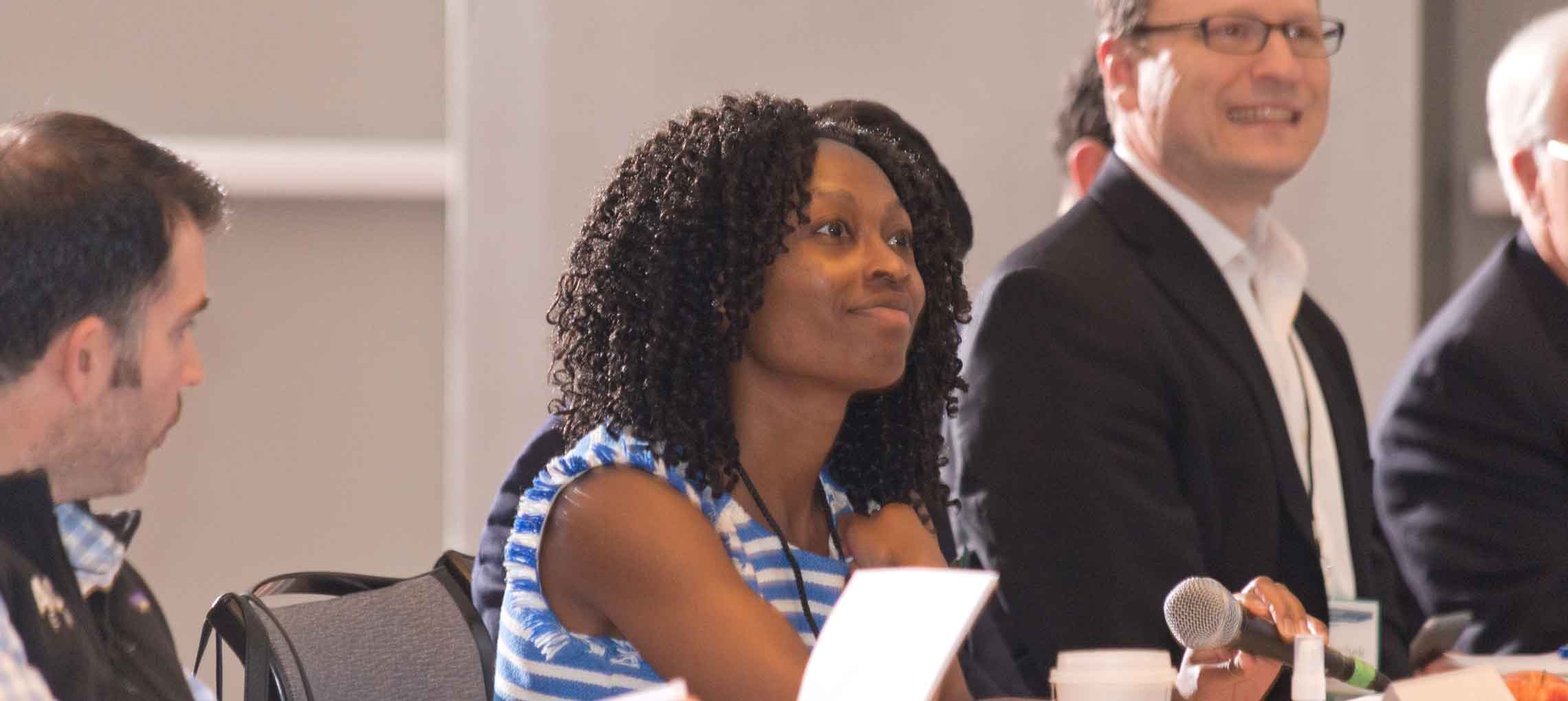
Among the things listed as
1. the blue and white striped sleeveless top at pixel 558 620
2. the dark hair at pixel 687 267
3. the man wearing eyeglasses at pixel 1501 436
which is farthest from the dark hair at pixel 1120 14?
the blue and white striped sleeveless top at pixel 558 620

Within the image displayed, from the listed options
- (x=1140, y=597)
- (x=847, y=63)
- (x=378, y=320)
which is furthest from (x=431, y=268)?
(x=1140, y=597)

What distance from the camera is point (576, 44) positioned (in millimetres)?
3848

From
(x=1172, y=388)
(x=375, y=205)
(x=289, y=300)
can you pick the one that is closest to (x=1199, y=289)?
(x=1172, y=388)

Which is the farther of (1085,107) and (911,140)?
(1085,107)

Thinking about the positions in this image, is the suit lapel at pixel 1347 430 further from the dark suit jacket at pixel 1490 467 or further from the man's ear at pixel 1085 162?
the man's ear at pixel 1085 162

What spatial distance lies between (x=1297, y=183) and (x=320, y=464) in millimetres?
2333

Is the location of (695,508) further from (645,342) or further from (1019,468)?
(1019,468)

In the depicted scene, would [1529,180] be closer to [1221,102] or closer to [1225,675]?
[1221,102]

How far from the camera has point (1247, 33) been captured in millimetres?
2850

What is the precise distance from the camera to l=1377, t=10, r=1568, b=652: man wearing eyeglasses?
9.07 ft

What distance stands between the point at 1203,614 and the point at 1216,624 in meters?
0.01

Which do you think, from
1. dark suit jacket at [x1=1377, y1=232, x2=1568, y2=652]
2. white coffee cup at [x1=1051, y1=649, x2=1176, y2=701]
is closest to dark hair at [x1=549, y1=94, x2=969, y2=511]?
white coffee cup at [x1=1051, y1=649, x2=1176, y2=701]

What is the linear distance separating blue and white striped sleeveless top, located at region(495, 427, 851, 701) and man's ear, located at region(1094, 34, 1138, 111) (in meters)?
1.20

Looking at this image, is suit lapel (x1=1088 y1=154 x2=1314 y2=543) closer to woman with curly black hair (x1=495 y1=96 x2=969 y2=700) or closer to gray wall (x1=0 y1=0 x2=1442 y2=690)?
woman with curly black hair (x1=495 y1=96 x2=969 y2=700)
